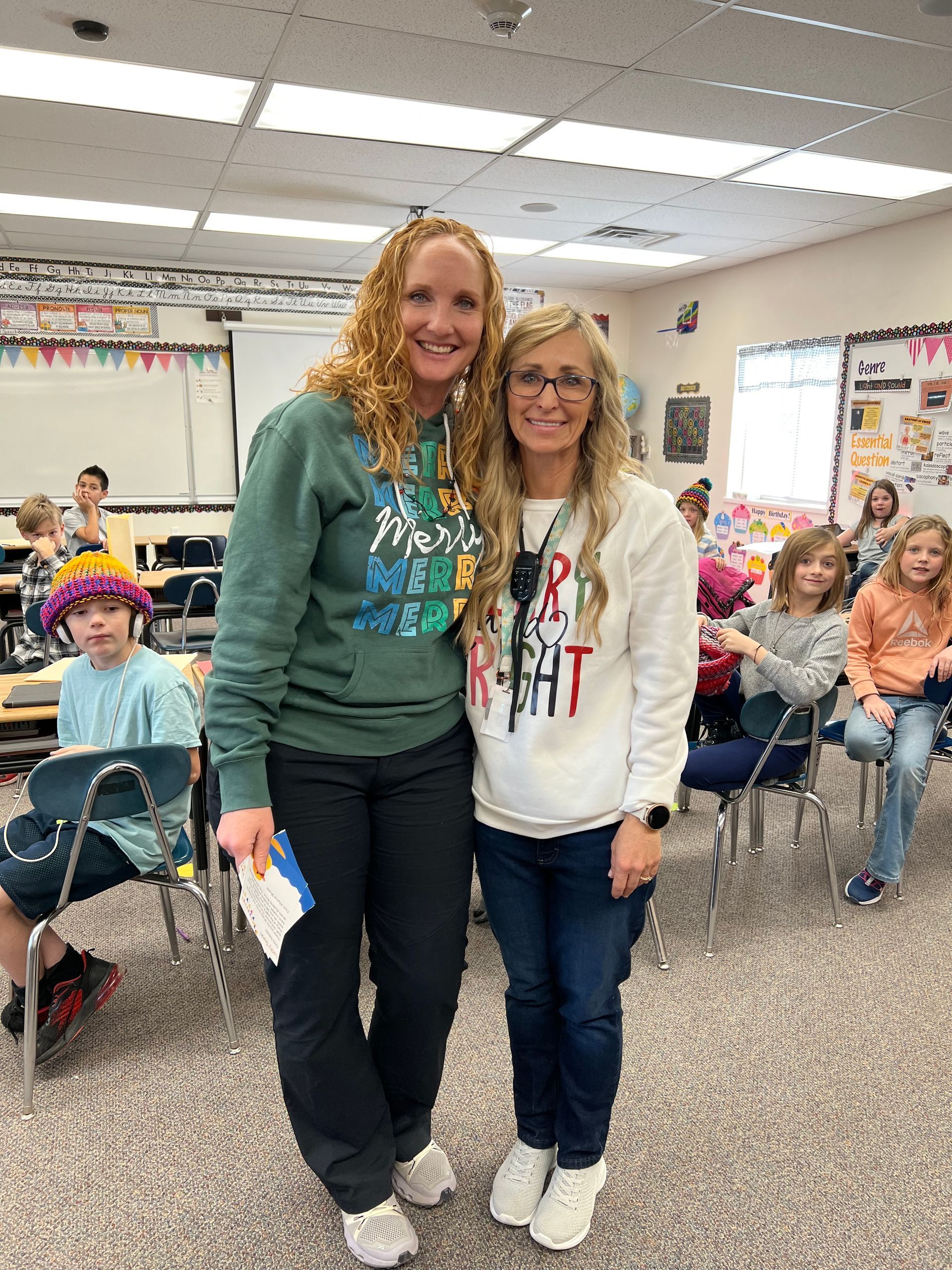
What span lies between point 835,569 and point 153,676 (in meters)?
1.93

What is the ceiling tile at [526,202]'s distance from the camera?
4703 mm

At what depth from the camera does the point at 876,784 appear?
3492 mm

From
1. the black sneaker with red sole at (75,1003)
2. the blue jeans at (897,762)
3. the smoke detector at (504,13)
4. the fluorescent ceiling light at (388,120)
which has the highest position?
the fluorescent ceiling light at (388,120)

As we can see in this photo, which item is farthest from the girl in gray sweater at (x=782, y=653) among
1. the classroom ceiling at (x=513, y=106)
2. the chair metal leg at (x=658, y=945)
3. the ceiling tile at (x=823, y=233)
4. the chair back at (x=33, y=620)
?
the ceiling tile at (x=823, y=233)

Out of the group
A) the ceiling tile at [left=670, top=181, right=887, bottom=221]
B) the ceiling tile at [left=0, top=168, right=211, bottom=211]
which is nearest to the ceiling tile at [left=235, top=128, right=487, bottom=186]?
the ceiling tile at [left=0, top=168, right=211, bottom=211]

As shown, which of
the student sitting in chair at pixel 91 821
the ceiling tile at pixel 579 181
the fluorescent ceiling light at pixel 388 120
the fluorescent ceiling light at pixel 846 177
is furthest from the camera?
the ceiling tile at pixel 579 181

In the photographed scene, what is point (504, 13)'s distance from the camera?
2.59 meters

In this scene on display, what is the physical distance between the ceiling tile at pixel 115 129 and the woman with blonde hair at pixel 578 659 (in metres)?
3.14

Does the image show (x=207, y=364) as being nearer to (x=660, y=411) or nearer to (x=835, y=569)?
(x=660, y=411)

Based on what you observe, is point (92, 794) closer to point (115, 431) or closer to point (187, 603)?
point (187, 603)

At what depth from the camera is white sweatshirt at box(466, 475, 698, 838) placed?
127cm

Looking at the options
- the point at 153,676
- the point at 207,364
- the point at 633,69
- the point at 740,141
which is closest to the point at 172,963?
the point at 153,676

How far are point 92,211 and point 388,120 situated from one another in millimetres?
2561

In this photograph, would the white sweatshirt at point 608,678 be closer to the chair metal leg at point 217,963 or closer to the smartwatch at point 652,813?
the smartwatch at point 652,813
